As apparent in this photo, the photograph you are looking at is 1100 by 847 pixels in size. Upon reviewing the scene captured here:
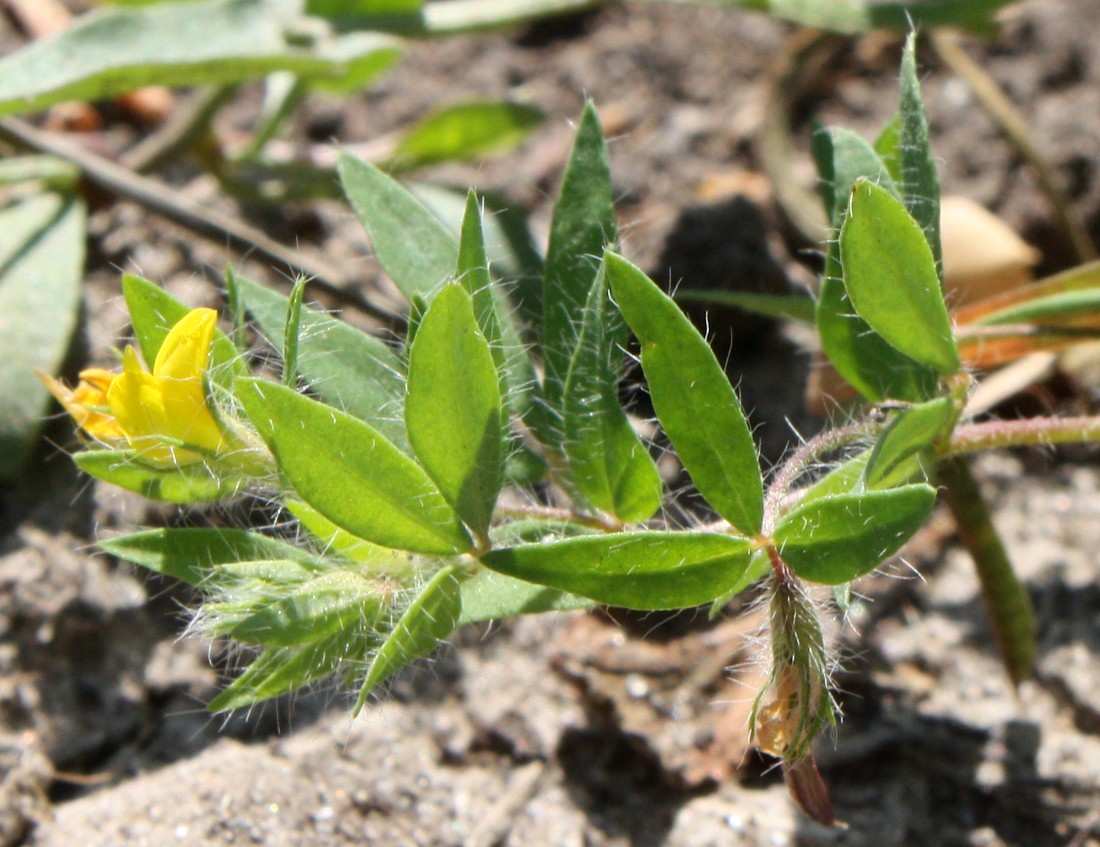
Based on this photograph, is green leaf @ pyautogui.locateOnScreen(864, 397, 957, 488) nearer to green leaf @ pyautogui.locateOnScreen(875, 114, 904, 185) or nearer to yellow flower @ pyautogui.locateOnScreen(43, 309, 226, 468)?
green leaf @ pyautogui.locateOnScreen(875, 114, 904, 185)

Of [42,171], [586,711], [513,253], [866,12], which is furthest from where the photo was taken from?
[42,171]

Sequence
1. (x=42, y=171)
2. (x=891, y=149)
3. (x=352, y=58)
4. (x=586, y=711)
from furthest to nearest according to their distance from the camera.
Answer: (x=42, y=171), (x=352, y=58), (x=586, y=711), (x=891, y=149)

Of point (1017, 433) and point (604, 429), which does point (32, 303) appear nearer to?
point (604, 429)

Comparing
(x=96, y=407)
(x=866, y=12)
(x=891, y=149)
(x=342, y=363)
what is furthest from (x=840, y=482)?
(x=866, y=12)

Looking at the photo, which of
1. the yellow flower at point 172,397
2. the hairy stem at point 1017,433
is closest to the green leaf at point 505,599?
the yellow flower at point 172,397

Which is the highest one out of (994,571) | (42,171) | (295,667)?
(42,171)

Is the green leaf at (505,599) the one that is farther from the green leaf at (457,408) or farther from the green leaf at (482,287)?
the green leaf at (482,287)
